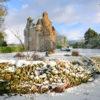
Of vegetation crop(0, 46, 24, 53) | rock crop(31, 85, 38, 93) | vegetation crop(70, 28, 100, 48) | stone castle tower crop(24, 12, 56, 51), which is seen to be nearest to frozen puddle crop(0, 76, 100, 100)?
rock crop(31, 85, 38, 93)

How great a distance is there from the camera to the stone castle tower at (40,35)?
49406 mm

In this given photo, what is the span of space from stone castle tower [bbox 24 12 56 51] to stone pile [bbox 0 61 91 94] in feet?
89.7

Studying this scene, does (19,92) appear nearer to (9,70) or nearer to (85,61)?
(9,70)

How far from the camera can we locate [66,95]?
17016 millimetres

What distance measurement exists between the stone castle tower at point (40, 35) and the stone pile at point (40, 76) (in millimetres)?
27342

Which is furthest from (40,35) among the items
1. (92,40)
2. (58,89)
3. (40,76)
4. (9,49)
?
(58,89)

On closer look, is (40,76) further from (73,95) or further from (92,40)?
(92,40)

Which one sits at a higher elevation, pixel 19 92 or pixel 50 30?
pixel 50 30

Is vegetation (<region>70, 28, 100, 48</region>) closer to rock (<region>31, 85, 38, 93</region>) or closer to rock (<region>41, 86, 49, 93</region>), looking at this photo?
rock (<region>41, 86, 49, 93</region>)

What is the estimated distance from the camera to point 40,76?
1922 centimetres

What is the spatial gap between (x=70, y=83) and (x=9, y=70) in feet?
11.0

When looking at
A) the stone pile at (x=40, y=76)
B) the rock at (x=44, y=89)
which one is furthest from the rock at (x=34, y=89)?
the rock at (x=44, y=89)

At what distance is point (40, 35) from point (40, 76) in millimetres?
31478

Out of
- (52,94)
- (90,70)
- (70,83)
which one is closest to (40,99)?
(52,94)
